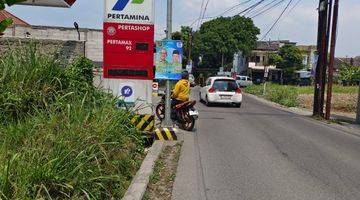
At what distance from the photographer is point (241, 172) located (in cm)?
853

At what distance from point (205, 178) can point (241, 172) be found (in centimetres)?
85

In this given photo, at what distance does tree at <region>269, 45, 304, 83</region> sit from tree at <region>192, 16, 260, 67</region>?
21.5 ft

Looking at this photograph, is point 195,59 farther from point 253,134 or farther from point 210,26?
point 253,134

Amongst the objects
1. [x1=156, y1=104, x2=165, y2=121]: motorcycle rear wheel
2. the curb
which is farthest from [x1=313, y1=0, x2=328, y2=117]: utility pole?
the curb

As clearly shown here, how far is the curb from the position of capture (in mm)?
6137

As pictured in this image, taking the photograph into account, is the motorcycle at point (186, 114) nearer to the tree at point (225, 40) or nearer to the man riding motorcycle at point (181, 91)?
the man riding motorcycle at point (181, 91)

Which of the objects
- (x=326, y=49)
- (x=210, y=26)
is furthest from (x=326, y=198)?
(x=210, y=26)

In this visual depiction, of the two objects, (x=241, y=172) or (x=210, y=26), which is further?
(x=210, y=26)

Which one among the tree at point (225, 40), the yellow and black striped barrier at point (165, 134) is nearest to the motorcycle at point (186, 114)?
the yellow and black striped barrier at point (165, 134)

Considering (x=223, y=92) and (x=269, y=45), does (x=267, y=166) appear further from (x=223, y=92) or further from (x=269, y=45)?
(x=269, y=45)

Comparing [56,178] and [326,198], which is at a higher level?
[56,178]

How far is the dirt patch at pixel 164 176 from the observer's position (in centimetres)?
685

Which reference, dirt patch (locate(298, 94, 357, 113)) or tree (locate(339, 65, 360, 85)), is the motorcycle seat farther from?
tree (locate(339, 65, 360, 85))

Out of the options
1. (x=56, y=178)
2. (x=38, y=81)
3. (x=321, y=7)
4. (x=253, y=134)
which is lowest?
(x=253, y=134)
